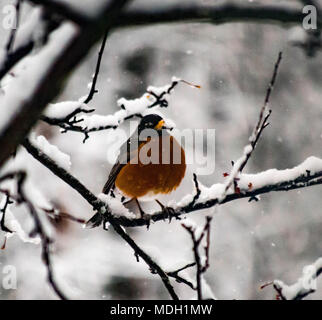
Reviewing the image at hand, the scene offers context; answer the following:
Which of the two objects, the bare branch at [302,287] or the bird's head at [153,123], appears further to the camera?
the bird's head at [153,123]

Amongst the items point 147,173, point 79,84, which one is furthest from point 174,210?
point 79,84

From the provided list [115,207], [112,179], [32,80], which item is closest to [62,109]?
[115,207]

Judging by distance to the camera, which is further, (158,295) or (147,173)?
(158,295)

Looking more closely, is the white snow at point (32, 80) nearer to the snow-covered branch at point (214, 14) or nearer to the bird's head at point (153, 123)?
the snow-covered branch at point (214, 14)

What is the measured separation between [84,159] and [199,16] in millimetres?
7926

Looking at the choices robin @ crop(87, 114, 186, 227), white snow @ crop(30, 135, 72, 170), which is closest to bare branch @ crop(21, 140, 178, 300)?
white snow @ crop(30, 135, 72, 170)

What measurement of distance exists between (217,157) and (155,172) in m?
6.90

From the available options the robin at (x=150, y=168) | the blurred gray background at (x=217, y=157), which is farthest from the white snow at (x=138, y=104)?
the blurred gray background at (x=217, y=157)

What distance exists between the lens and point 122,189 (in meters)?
3.29

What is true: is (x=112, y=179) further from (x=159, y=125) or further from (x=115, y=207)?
(x=115, y=207)

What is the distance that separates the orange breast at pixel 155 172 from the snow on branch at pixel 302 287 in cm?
Answer: 149

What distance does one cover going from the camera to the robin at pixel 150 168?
321cm
